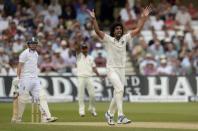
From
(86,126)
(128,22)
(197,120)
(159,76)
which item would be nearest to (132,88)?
(159,76)

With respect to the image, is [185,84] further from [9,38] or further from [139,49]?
[9,38]

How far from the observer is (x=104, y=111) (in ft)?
74.8

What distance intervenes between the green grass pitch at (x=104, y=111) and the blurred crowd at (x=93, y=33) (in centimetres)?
237

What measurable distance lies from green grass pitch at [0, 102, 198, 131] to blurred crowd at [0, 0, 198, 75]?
2365 millimetres

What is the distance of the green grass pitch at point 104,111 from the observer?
607 inches

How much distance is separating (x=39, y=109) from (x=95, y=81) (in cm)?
1018

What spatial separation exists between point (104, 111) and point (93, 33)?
7977mm

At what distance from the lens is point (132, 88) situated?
2806 cm

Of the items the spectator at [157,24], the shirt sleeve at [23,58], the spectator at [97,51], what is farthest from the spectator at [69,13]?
the shirt sleeve at [23,58]

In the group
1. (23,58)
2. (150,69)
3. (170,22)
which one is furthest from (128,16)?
(23,58)

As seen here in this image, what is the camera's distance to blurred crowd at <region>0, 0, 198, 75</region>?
2850cm

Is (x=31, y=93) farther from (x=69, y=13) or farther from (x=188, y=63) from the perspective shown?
(x=69, y=13)

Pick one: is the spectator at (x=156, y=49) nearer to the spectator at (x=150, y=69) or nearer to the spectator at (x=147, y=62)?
the spectator at (x=147, y=62)

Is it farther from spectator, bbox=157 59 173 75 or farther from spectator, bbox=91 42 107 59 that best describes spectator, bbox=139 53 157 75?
spectator, bbox=91 42 107 59
